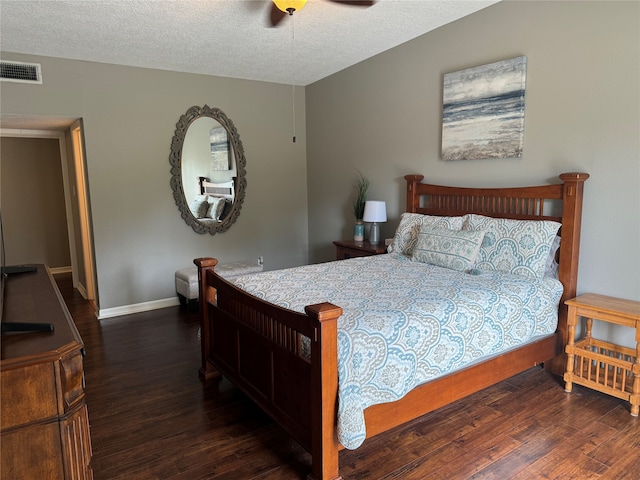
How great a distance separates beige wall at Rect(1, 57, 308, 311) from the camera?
4.29 m

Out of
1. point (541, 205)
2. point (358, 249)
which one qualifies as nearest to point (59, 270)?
point (358, 249)

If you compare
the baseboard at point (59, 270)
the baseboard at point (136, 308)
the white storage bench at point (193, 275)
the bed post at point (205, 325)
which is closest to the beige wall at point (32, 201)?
the baseboard at point (59, 270)

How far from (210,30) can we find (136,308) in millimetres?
2993

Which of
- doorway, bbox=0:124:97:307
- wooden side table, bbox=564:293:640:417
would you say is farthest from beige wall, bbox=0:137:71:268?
wooden side table, bbox=564:293:640:417

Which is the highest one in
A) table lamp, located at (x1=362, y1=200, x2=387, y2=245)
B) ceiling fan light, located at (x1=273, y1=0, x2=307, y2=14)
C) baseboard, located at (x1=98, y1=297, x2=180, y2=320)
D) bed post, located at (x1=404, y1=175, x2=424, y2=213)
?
ceiling fan light, located at (x1=273, y1=0, x2=307, y2=14)

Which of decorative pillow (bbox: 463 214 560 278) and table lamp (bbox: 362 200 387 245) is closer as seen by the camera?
decorative pillow (bbox: 463 214 560 278)

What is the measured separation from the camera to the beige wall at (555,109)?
9.04ft

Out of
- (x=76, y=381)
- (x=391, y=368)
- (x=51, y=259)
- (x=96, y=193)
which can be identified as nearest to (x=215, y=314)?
(x=391, y=368)

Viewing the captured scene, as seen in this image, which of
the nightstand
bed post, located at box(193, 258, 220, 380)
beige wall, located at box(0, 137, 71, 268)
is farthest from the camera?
beige wall, located at box(0, 137, 71, 268)

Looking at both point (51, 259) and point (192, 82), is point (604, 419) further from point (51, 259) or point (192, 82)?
point (51, 259)

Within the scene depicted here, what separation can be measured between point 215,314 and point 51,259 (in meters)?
5.31

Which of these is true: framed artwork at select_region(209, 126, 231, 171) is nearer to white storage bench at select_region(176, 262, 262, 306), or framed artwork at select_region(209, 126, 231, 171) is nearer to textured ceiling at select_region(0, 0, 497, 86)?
textured ceiling at select_region(0, 0, 497, 86)

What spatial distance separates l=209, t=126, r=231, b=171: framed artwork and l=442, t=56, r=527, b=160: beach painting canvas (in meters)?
2.61

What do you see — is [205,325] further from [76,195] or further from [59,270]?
[59,270]
